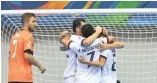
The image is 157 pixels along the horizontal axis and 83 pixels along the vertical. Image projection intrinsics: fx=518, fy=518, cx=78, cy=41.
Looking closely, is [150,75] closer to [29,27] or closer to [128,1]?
[128,1]

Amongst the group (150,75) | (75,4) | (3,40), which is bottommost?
(150,75)

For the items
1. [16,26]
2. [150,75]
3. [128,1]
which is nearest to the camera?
[16,26]

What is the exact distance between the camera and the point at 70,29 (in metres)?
4.43

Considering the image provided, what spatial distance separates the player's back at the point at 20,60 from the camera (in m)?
3.52

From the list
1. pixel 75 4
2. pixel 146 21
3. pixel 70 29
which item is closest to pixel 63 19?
pixel 70 29

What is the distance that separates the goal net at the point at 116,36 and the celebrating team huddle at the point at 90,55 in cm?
56

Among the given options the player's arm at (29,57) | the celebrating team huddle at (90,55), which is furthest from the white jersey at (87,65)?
the player's arm at (29,57)

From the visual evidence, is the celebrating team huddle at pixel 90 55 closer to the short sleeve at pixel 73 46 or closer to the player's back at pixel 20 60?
the short sleeve at pixel 73 46

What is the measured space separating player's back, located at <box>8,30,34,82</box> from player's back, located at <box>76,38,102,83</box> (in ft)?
1.15

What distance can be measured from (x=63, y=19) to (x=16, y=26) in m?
0.41

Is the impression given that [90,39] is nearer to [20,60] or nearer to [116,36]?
[20,60]

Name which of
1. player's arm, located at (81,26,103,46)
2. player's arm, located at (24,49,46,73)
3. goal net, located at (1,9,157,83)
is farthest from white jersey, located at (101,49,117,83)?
goal net, located at (1,9,157,83)

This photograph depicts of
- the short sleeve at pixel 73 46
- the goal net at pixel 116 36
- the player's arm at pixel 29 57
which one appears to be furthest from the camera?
the goal net at pixel 116 36

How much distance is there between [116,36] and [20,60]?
1183mm
